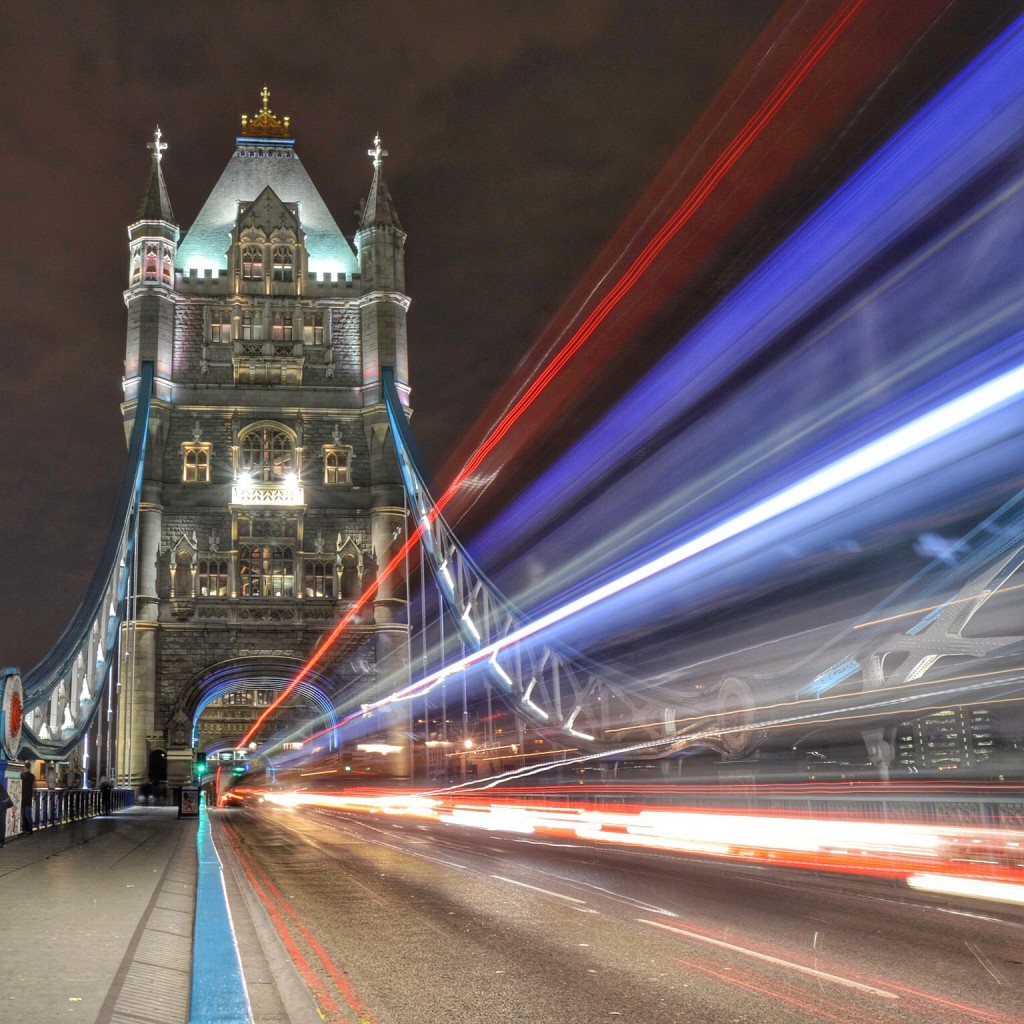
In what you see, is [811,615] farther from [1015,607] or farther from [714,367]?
[714,367]

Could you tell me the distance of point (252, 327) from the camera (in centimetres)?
6072

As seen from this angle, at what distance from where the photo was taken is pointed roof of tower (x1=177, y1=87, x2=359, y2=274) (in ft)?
210

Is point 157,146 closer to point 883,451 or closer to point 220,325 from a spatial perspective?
point 220,325

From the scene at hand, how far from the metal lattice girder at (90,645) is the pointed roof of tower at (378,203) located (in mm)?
14580

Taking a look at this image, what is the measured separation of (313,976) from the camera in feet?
26.2

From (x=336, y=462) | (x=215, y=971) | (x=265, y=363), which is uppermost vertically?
(x=265, y=363)

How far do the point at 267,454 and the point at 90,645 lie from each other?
55.6 feet

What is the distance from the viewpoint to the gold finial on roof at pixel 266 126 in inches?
2768

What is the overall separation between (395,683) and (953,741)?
36.6 metres

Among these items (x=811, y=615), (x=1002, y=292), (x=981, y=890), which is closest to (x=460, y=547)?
(x=811, y=615)

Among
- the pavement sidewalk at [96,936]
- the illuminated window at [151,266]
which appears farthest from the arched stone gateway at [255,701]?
the pavement sidewalk at [96,936]

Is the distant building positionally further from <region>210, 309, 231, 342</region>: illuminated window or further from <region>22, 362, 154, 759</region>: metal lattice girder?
<region>210, 309, 231, 342</region>: illuminated window

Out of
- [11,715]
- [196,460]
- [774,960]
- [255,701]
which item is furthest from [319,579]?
[774,960]

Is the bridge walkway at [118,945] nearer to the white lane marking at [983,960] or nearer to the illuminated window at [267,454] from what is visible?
the white lane marking at [983,960]
